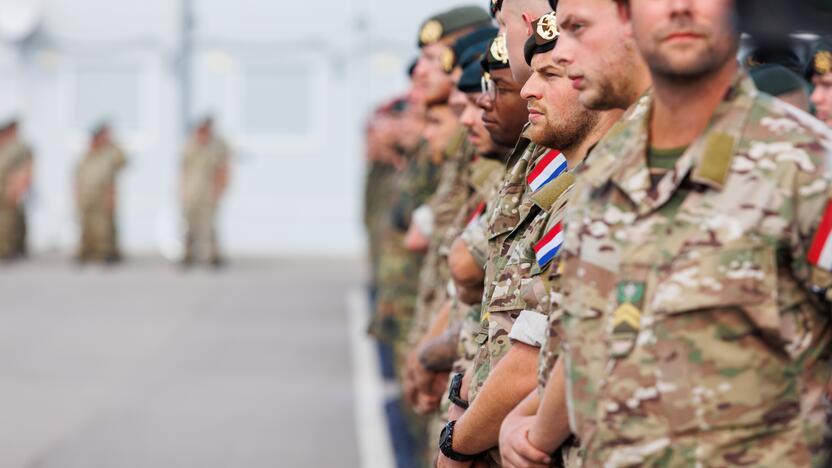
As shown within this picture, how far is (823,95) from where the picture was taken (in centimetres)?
464

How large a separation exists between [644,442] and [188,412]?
25.2ft

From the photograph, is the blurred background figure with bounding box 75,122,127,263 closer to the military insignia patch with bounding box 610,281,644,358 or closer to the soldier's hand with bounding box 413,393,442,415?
the soldier's hand with bounding box 413,393,442,415

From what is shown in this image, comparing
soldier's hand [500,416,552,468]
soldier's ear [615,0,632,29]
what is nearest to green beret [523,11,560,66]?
soldier's ear [615,0,632,29]

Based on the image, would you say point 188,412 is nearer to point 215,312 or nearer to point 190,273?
point 215,312

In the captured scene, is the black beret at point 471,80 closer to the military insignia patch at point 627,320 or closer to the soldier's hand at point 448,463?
the soldier's hand at point 448,463

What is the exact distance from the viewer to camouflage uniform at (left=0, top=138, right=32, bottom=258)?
22312 millimetres

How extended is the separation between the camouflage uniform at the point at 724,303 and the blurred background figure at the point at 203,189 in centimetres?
1874

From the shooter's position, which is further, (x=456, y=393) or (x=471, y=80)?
(x=471, y=80)

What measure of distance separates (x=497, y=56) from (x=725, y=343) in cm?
179

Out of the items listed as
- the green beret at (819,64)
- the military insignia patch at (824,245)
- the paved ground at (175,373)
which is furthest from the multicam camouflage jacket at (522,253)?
the paved ground at (175,373)

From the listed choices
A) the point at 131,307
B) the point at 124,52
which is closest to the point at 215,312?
the point at 131,307

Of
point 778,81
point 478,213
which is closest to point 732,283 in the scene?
point 778,81

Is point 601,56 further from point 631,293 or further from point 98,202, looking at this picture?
point 98,202

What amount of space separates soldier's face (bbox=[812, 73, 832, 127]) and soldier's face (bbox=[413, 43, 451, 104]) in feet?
6.21
